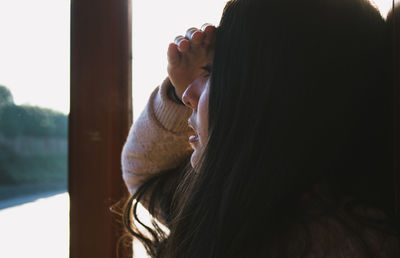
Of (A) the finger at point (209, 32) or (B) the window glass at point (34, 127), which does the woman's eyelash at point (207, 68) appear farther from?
(B) the window glass at point (34, 127)

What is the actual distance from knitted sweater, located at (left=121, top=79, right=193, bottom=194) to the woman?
0.26m

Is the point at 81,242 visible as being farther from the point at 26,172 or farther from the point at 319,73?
the point at 319,73

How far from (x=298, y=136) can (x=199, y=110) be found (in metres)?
0.18

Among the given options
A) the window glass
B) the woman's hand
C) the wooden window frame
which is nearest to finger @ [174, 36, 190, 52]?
the woman's hand

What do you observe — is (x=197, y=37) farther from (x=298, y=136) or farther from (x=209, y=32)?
(x=298, y=136)

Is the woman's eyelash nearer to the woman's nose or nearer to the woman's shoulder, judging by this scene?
the woman's nose

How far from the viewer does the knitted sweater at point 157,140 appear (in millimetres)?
855

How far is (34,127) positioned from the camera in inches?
39.8

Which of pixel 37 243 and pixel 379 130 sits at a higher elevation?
pixel 379 130

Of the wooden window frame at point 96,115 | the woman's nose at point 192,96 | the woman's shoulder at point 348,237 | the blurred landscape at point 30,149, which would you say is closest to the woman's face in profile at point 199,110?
the woman's nose at point 192,96

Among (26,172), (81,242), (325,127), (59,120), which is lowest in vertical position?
(81,242)

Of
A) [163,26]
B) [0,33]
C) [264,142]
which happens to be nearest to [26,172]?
Answer: [0,33]

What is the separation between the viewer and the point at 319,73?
514mm

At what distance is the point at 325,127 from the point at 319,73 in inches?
3.3
